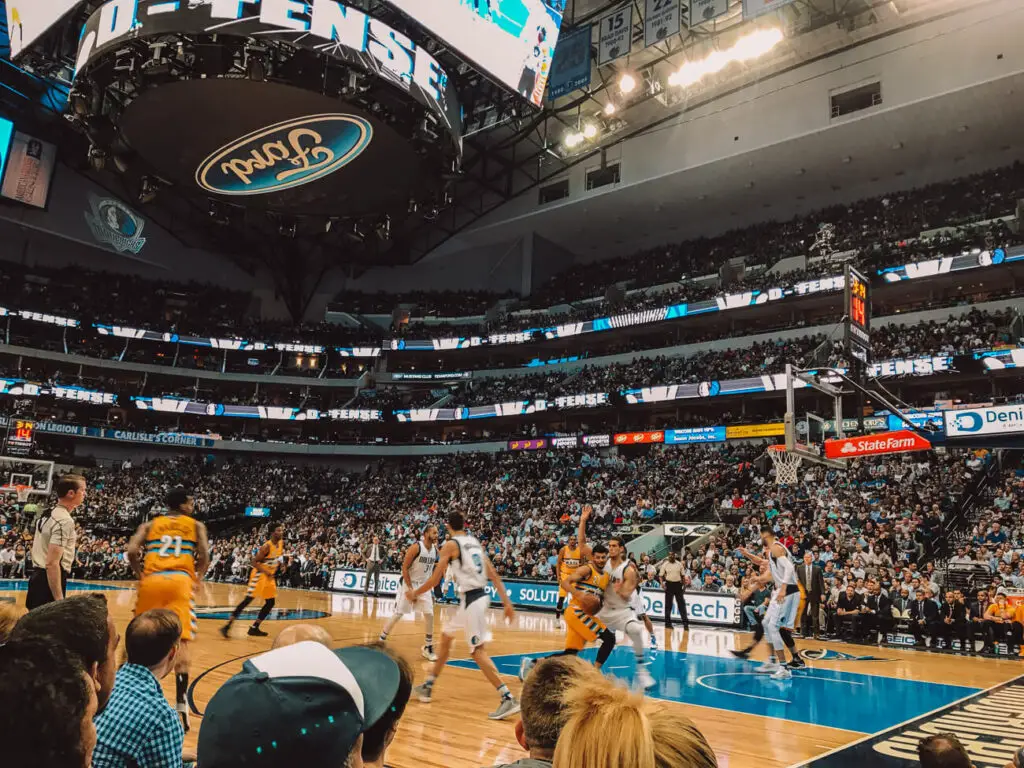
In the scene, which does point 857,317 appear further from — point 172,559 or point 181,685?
point 181,685

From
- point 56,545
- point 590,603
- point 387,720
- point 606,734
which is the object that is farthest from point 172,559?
point 606,734

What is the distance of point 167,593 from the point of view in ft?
22.5

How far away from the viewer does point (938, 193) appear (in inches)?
1374

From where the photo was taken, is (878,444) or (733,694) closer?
(733,694)

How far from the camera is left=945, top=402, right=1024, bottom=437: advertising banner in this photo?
14.6 metres

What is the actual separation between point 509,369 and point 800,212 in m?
19.9

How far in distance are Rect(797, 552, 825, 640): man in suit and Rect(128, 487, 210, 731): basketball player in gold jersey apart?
13.6m

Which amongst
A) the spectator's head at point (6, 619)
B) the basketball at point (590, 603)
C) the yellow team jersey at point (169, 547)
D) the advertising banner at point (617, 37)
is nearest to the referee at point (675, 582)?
the basketball at point (590, 603)

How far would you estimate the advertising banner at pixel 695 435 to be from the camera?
34531 millimetres

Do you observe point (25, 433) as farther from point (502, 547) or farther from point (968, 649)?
point (968, 649)

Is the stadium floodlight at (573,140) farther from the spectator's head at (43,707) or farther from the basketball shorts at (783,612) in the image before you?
the spectator's head at (43,707)

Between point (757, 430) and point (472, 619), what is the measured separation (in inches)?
1081

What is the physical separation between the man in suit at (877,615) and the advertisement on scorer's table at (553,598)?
10.4 feet

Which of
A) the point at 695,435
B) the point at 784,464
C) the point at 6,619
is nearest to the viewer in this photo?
the point at 6,619
